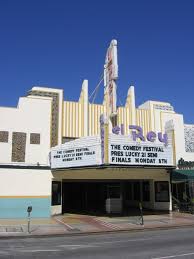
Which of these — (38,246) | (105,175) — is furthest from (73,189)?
(38,246)

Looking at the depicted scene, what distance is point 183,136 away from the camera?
1352 inches

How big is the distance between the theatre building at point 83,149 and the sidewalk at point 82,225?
2.65m

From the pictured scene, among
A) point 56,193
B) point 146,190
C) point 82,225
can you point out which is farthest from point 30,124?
point 146,190

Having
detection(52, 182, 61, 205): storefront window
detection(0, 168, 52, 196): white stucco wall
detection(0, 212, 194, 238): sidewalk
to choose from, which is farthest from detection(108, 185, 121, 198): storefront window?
detection(0, 168, 52, 196): white stucco wall

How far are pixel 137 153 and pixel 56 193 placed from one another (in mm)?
7549

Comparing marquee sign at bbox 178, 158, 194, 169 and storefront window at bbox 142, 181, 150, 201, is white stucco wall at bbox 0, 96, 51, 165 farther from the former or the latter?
marquee sign at bbox 178, 158, 194, 169

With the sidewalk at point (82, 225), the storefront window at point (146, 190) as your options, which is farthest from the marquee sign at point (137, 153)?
the storefront window at point (146, 190)

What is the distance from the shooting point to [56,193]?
28469 mm

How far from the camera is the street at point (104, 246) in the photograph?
12.7 meters

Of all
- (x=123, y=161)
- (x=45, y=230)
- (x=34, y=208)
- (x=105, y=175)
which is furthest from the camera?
(x=105, y=175)

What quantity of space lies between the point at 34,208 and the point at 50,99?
28.7ft

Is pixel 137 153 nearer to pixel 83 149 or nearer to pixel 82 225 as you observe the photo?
pixel 83 149

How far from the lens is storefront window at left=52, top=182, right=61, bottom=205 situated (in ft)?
92.8

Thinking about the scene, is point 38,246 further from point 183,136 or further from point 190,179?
point 183,136
